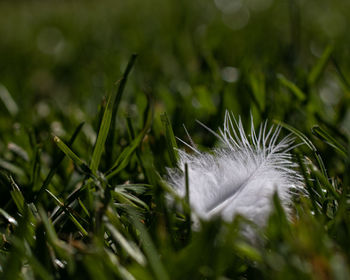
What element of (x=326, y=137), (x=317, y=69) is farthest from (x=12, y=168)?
(x=317, y=69)

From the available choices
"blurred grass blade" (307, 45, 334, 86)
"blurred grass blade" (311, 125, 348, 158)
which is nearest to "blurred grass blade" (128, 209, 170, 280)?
"blurred grass blade" (311, 125, 348, 158)

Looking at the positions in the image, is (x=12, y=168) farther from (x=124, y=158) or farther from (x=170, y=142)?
(x=170, y=142)

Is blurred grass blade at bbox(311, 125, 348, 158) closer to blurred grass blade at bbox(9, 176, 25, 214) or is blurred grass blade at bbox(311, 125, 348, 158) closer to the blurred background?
the blurred background

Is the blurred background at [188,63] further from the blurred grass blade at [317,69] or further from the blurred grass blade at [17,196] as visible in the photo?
the blurred grass blade at [17,196]

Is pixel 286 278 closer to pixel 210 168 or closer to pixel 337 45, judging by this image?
pixel 210 168

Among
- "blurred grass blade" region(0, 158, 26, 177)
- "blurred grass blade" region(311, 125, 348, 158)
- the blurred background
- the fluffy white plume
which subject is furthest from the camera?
the blurred background

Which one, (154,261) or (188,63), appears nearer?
(154,261)

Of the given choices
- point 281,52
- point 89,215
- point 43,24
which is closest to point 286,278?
point 89,215
